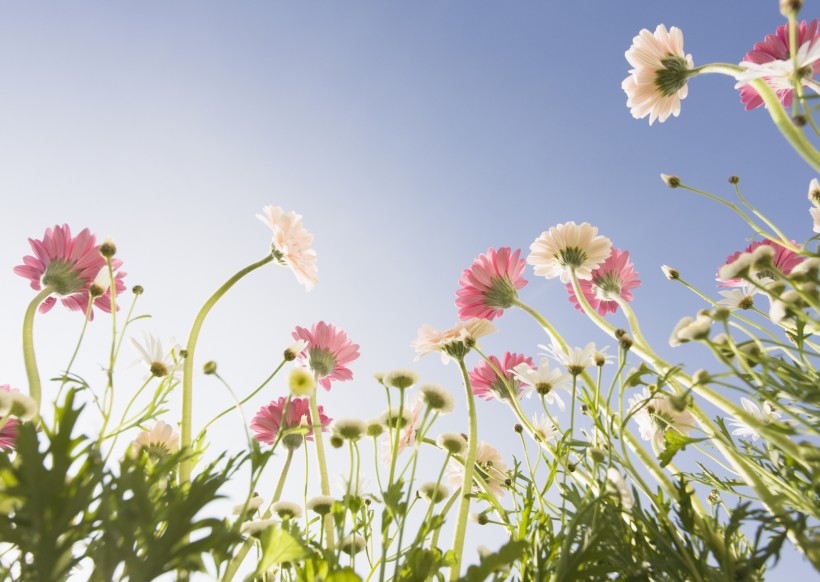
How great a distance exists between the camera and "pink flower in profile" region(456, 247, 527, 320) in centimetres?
145

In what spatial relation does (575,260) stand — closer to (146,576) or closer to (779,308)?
(779,308)

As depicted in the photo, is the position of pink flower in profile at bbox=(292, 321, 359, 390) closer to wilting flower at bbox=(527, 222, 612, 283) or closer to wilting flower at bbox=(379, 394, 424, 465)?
wilting flower at bbox=(379, 394, 424, 465)

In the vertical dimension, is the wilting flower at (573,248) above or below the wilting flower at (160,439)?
above

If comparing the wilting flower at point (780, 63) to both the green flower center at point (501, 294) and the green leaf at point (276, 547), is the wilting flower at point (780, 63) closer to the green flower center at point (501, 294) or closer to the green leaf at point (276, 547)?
the green flower center at point (501, 294)

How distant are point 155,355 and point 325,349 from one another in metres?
0.43

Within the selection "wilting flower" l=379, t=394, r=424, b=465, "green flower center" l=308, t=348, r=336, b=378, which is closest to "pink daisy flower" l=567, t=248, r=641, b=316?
"wilting flower" l=379, t=394, r=424, b=465

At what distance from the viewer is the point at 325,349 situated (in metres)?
1.48

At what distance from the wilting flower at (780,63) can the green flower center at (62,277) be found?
55.8 inches

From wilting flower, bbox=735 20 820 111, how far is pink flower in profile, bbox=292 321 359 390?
1.04 m

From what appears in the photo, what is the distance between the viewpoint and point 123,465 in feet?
2.02

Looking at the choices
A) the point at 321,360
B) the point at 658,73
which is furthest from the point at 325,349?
the point at 658,73

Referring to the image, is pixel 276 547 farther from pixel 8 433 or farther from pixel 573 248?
pixel 573 248

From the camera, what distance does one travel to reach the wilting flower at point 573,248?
1368 millimetres

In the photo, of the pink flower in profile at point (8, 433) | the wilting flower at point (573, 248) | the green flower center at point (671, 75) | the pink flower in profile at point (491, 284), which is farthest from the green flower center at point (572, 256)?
the pink flower in profile at point (8, 433)
